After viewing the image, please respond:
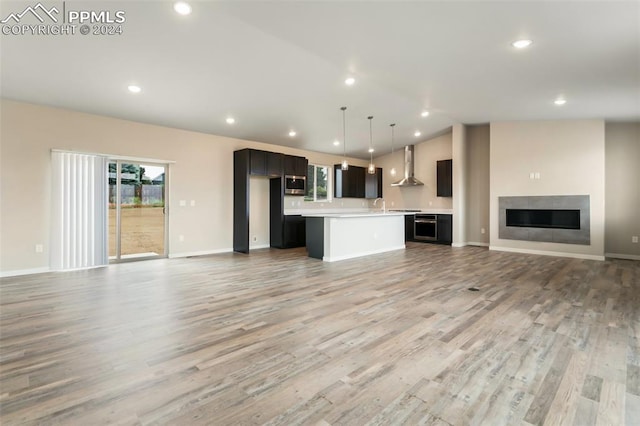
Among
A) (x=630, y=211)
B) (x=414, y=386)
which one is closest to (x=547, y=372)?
(x=414, y=386)

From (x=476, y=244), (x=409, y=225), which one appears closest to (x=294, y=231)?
(x=409, y=225)

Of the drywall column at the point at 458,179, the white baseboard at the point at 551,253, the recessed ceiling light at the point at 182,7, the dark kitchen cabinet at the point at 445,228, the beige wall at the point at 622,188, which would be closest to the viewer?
the recessed ceiling light at the point at 182,7

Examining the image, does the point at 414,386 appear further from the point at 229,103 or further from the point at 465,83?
the point at 229,103

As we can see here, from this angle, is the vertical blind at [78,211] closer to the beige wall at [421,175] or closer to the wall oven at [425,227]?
the wall oven at [425,227]

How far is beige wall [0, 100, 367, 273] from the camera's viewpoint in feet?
15.6

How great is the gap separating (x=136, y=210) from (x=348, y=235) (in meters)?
4.25

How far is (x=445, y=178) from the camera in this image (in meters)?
8.70

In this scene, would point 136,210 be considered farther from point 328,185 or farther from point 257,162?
point 328,185

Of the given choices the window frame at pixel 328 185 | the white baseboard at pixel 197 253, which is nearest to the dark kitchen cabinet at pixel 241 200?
the white baseboard at pixel 197 253

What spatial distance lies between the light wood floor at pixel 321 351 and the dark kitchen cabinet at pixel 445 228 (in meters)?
4.00

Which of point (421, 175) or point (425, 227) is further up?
point (421, 175)

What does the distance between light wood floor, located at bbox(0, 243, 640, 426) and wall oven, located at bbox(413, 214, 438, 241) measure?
4.29m

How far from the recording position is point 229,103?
5531 millimetres

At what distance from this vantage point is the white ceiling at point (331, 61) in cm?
312
